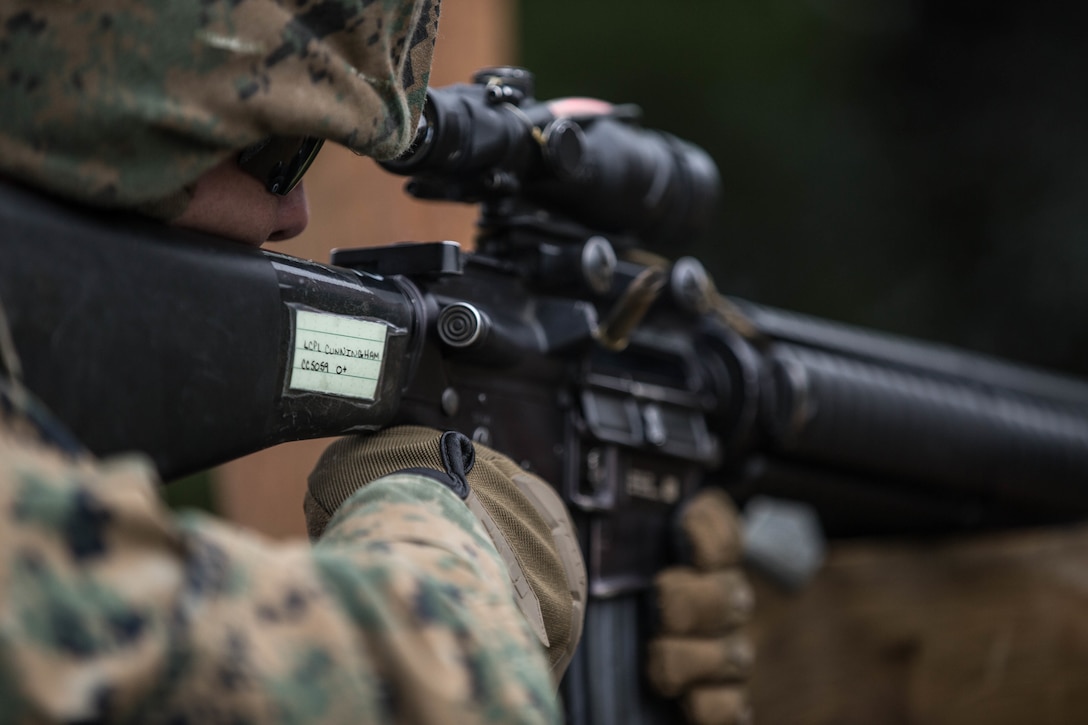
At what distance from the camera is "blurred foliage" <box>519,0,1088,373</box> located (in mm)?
3607

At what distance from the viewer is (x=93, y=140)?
0.69 meters

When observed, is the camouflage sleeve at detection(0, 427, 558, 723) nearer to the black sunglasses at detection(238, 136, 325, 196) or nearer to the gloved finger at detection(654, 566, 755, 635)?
the black sunglasses at detection(238, 136, 325, 196)

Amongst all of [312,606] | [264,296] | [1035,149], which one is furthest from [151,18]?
[1035,149]

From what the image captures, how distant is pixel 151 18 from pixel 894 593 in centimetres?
177

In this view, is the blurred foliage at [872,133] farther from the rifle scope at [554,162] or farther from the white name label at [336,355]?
the white name label at [336,355]

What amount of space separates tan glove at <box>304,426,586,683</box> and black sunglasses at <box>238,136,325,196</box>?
24cm

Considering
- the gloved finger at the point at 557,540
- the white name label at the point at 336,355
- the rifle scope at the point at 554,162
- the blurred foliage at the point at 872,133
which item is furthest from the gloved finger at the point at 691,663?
the blurred foliage at the point at 872,133

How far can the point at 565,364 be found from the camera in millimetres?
1375

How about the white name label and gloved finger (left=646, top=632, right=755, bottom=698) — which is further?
gloved finger (left=646, top=632, right=755, bottom=698)

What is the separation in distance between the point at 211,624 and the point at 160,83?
345 mm

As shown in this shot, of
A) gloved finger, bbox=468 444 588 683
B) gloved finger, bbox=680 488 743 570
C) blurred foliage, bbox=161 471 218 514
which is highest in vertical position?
gloved finger, bbox=468 444 588 683

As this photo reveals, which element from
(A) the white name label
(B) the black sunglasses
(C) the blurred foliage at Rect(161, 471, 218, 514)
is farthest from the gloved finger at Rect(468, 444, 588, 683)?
(C) the blurred foliage at Rect(161, 471, 218, 514)

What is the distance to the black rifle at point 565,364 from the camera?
0.74 metres

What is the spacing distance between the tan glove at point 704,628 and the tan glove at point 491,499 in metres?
0.49
